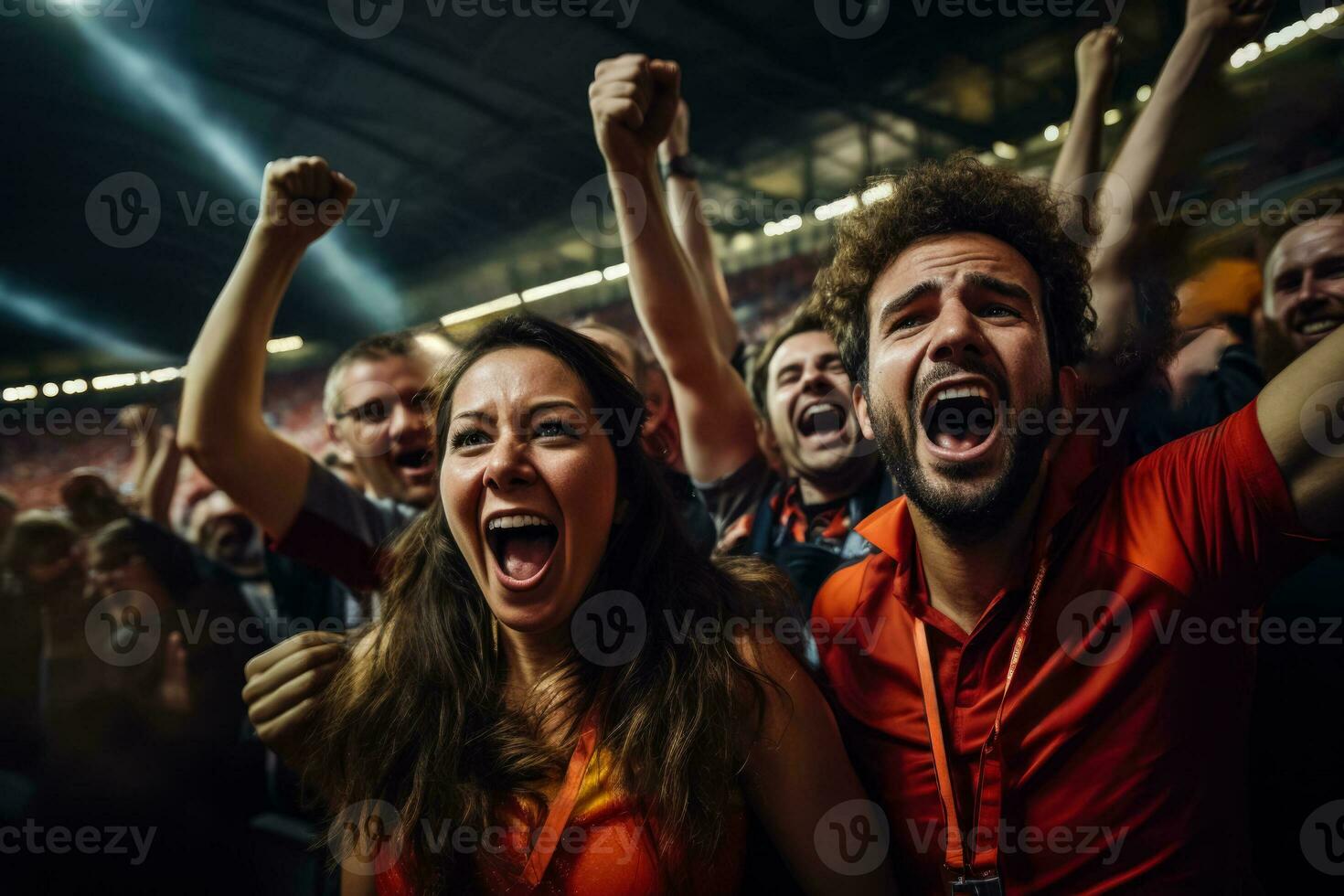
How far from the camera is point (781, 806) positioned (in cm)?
111

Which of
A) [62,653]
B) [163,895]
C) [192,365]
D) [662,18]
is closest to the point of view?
[192,365]

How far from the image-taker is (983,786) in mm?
1034

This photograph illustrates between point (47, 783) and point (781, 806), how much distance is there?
2857mm

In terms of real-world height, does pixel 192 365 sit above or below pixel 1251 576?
above

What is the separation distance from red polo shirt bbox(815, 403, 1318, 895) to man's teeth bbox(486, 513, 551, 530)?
700 mm

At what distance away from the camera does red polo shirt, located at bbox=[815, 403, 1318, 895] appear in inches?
39.5

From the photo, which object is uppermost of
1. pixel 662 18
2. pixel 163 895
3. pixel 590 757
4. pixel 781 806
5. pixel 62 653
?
pixel 662 18

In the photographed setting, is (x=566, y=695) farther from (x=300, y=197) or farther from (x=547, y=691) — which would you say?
(x=300, y=197)

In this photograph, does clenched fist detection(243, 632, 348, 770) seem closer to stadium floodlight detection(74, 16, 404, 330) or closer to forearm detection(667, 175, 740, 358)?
forearm detection(667, 175, 740, 358)

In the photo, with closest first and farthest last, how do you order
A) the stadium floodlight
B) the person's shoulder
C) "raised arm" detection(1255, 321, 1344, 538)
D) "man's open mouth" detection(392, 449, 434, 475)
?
"raised arm" detection(1255, 321, 1344, 538) < the person's shoulder < "man's open mouth" detection(392, 449, 434, 475) < the stadium floodlight

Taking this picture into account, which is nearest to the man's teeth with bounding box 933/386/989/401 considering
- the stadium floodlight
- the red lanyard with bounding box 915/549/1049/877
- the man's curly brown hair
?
the man's curly brown hair

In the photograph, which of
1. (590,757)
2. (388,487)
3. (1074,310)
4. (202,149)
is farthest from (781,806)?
(202,149)

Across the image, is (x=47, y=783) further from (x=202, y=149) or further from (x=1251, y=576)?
(x=1251, y=576)

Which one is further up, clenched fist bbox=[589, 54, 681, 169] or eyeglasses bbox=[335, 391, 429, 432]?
clenched fist bbox=[589, 54, 681, 169]
